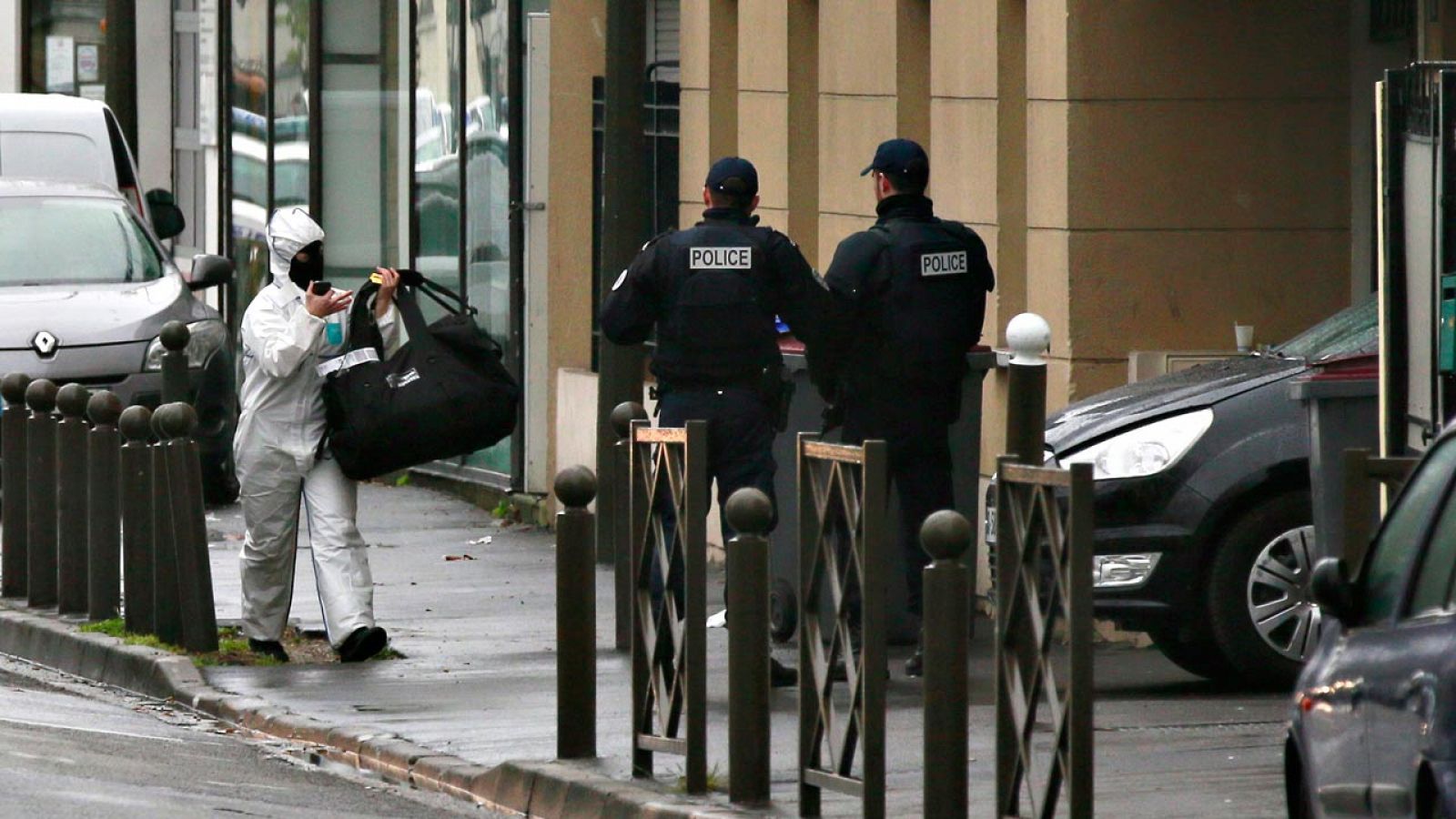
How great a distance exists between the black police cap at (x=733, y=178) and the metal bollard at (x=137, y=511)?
8.68 feet

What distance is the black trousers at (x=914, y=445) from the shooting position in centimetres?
1102

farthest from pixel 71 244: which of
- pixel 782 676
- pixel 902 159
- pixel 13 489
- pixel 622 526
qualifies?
pixel 782 676

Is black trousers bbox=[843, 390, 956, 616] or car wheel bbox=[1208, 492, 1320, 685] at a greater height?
black trousers bbox=[843, 390, 956, 616]

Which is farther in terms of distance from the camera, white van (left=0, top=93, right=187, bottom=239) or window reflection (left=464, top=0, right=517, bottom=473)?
white van (left=0, top=93, right=187, bottom=239)

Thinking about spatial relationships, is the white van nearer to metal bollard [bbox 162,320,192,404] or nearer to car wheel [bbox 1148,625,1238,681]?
metal bollard [bbox 162,320,192,404]

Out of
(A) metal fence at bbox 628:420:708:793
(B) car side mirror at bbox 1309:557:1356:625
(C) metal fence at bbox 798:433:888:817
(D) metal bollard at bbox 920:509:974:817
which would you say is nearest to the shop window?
(A) metal fence at bbox 628:420:708:793

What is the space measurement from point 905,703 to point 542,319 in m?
8.00

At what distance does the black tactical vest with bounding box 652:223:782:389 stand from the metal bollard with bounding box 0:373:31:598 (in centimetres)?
407

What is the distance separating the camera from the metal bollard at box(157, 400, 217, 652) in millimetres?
11648

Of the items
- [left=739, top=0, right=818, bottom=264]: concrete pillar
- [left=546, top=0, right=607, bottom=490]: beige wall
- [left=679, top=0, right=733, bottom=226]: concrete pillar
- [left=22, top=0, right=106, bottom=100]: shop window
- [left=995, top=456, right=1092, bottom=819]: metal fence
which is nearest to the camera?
[left=995, top=456, right=1092, bottom=819]: metal fence

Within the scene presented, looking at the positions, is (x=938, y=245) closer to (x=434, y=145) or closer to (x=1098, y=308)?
(x=1098, y=308)

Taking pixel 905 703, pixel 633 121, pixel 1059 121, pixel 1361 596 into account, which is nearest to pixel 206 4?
pixel 633 121

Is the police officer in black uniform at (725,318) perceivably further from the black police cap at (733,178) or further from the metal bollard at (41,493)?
the metal bollard at (41,493)

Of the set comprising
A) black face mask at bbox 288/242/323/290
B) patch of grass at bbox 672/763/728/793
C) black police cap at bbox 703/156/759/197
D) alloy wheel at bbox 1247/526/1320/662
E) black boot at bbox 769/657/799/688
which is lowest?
black boot at bbox 769/657/799/688
